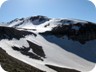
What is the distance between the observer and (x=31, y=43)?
90.2 metres

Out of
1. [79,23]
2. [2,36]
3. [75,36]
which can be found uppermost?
[79,23]

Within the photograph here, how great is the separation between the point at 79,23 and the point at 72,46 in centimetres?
2404

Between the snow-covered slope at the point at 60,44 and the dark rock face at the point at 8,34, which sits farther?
the dark rock face at the point at 8,34

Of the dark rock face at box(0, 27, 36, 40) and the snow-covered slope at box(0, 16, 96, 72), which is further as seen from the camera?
the dark rock face at box(0, 27, 36, 40)

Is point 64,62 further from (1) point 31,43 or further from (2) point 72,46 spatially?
(2) point 72,46

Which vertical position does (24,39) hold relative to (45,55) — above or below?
above

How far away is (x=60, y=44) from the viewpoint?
355 ft

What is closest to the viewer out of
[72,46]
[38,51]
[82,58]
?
[38,51]

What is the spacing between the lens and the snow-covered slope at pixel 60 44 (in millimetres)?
78438

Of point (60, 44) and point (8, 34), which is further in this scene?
point (60, 44)

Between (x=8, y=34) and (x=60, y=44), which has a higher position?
(x=60, y=44)

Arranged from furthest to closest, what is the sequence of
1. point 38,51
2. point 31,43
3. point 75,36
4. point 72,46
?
1. point 75,36
2. point 72,46
3. point 31,43
4. point 38,51

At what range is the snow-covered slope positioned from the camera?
7844cm

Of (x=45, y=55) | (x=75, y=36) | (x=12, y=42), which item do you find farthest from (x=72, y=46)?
(x=12, y=42)
